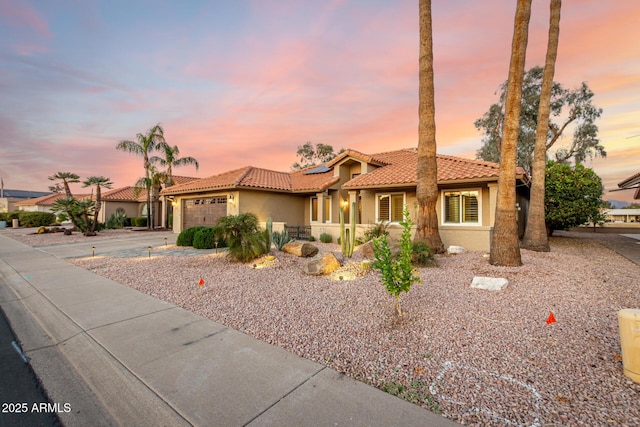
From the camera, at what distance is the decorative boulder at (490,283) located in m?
5.84

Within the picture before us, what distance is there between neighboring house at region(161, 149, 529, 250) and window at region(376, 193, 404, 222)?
0.05 ft

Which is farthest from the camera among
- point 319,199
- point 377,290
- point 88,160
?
point 88,160

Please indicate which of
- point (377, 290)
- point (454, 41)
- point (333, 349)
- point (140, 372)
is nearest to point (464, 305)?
point (377, 290)

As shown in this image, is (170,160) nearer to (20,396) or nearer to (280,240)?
(280,240)

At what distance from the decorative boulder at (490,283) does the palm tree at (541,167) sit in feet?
21.9

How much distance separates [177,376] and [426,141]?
944cm

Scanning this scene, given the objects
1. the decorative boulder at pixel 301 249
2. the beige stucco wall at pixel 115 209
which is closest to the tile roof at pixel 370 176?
the decorative boulder at pixel 301 249

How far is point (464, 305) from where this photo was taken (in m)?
4.96

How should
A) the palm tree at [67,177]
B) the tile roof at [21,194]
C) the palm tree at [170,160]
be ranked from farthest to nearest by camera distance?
the tile roof at [21,194]
the palm tree at [170,160]
the palm tree at [67,177]

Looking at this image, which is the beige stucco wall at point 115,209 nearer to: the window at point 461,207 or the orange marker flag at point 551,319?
the window at point 461,207

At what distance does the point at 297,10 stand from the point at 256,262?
11243 mm

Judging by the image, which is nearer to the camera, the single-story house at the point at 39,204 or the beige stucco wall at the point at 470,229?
the beige stucco wall at the point at 470,229

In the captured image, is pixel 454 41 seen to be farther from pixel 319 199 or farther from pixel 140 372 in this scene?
pixel 140 372

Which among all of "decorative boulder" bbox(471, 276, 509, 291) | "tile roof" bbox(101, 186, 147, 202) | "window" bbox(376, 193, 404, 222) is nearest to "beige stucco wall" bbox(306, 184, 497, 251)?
"window" bbox(376, 193, 404, 222)
